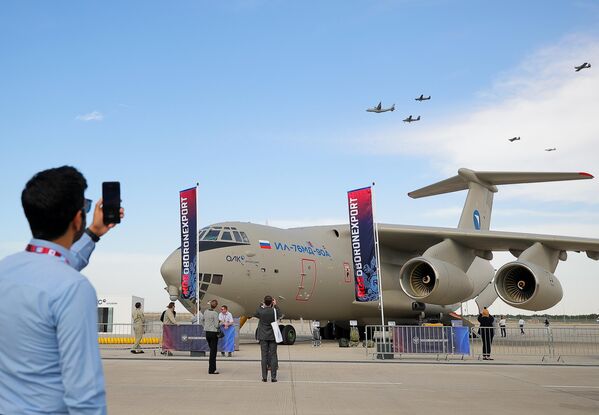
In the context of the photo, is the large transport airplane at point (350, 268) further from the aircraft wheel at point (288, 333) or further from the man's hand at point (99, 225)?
the man's hand at point (99, 225)

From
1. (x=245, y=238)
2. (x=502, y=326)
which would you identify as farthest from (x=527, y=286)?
(x=245, y=238)

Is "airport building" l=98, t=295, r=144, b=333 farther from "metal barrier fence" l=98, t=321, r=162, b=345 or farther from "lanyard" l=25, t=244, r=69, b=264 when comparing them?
"lanyard" l=25, t=244, r=69, b=264

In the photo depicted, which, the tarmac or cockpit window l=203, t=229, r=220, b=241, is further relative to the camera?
cockpit window l=203, t=229, r=220, b=241

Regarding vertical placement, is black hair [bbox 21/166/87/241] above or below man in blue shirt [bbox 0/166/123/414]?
above

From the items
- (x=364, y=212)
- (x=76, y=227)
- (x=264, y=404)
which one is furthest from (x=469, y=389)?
(x=364, y=212)

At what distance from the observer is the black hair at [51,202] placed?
212 cm

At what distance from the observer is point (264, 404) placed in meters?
7.25

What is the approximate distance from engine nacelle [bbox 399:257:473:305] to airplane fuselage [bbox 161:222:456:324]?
2988 millimetres

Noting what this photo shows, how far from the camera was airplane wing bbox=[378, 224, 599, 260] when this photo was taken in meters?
19.1

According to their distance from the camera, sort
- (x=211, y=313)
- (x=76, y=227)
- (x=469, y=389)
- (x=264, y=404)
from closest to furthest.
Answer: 1. (x=76, y=227)
2. (x=264, y=404)
3. (x=469, y=389)
4. (x=211, y=313)

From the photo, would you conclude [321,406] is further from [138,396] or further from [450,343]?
[450,343]

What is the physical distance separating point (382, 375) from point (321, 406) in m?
3.70

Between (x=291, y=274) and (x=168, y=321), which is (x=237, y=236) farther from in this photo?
(x=168, y=321)

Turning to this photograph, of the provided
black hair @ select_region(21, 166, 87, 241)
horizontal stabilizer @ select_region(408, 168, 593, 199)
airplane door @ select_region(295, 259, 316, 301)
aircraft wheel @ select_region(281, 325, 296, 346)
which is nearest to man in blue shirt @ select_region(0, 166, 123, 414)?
black hair @ select_region(21, 166, 87, 241)
